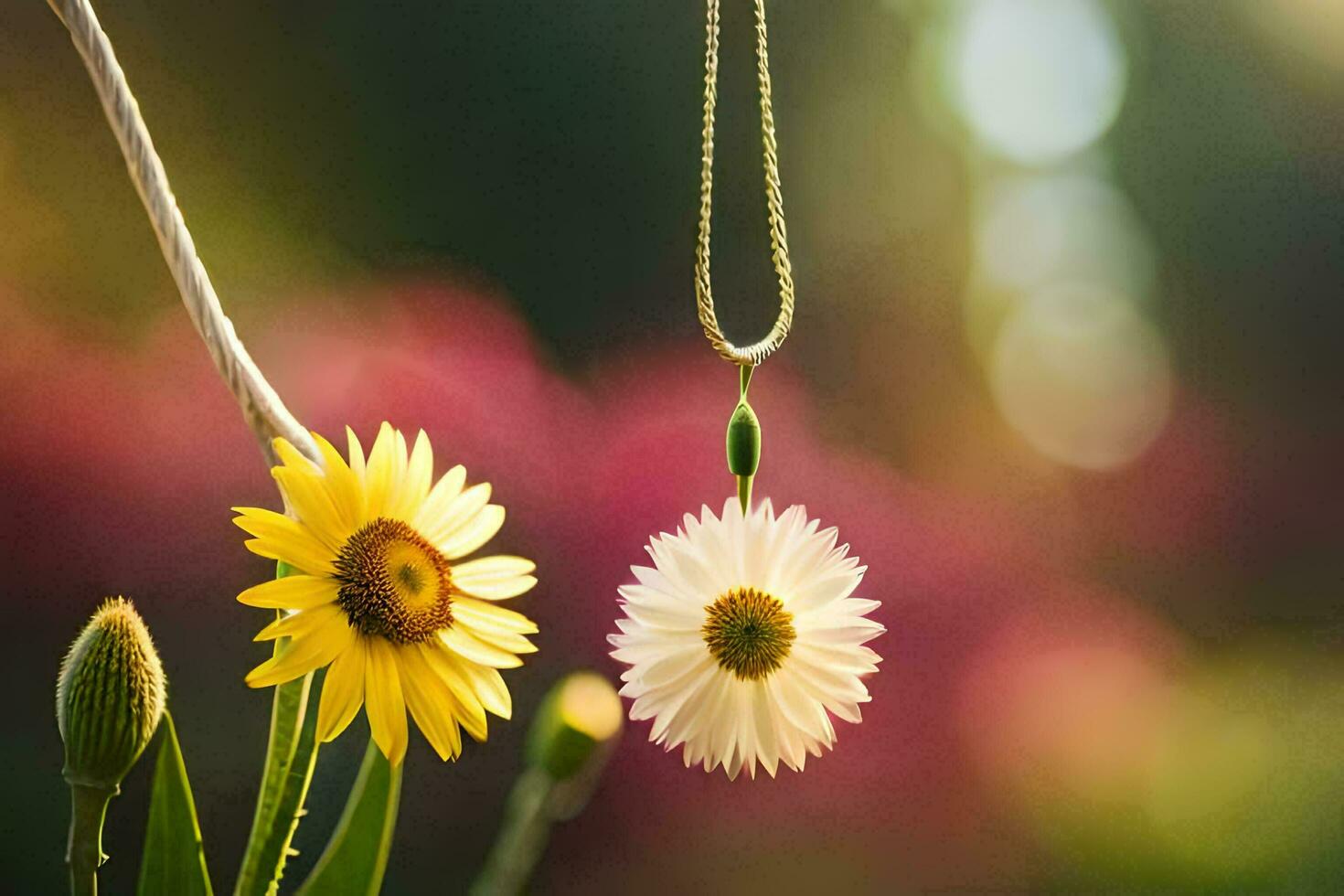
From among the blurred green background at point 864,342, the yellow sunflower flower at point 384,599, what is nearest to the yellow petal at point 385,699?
the yellow sunflower flower at point 384,599

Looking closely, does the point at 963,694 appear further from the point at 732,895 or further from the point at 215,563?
the point at 215,563

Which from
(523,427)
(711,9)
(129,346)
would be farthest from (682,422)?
(711,9)

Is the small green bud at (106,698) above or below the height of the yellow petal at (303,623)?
below

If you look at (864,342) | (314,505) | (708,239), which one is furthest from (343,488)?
(864,342)

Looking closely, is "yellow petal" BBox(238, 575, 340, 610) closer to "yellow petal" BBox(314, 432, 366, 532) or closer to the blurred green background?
"yellow petal" BBox(314, 432, 366, 532)

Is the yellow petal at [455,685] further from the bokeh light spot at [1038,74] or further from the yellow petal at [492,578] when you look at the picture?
the bokeh light spot at [1038,74]

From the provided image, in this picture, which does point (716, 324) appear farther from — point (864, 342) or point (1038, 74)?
point (1038, 74)

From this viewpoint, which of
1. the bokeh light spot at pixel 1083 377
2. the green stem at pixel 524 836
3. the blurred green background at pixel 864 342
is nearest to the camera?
the green stem at pixel 524 836
